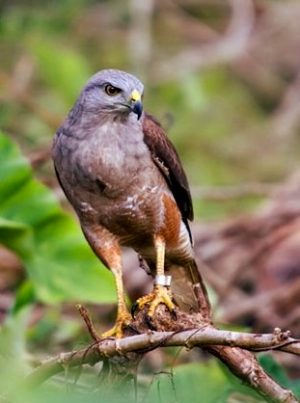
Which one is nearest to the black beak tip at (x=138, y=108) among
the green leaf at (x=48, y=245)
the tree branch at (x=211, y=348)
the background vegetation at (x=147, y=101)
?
the tree branch at (x=211, y=348)

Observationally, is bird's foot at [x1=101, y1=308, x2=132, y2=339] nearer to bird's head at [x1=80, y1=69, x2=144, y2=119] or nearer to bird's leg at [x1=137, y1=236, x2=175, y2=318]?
bird's leg at [x1=137, y1=236, x2=175, y2=318]

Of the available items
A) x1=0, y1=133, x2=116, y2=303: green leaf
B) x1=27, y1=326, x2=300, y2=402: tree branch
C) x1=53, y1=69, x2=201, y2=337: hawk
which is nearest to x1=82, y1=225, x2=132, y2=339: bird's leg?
x1=53, y1=69, x2=201, y2=337: hawk

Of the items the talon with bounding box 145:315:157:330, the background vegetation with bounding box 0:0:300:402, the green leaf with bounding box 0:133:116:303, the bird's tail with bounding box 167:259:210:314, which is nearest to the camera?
the talon with bounding box 145:315:157:330

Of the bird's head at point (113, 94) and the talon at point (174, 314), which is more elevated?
the bird's head at point (113, 94)

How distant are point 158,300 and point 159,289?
14 centimetres

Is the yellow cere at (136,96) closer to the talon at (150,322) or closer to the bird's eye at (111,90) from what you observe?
the bird's eye at (111,90)

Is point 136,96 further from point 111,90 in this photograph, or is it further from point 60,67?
point 60,67

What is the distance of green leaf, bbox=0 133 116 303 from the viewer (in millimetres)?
5625

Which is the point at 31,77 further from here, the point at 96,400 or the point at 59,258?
the point at 96,400

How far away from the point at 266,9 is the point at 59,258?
6062 millimetres

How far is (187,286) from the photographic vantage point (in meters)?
5.04

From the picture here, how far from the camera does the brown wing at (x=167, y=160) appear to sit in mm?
4742

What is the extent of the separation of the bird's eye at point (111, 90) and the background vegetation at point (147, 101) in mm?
1112

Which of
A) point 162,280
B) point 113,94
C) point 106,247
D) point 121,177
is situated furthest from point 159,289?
point 113,94
